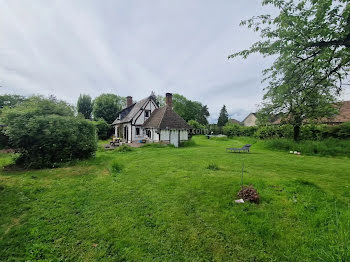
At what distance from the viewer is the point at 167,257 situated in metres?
2.44

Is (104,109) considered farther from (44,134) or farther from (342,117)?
(342,117)

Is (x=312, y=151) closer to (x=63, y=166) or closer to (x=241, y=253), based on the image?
(x=241, y=253)

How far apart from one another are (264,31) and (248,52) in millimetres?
744

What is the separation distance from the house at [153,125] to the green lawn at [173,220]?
11.5 metres

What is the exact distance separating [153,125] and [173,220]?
15089 millimetres

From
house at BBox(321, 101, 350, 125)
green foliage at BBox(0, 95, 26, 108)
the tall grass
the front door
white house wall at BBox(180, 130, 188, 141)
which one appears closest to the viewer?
the tall grass

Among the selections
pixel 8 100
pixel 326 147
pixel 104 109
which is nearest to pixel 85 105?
pixel 104 109

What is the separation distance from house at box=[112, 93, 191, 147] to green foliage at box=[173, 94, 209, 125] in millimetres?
26280

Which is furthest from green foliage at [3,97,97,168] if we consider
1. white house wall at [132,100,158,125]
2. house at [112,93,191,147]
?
white house wall at [132,100,158,125]

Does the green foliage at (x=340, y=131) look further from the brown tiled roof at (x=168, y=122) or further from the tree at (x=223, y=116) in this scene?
the tree at (x=223, y=116)

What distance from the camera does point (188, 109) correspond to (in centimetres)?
5197

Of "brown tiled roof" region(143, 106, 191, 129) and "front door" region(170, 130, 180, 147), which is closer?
"brown tiled roof" region(143, 106, 191, 129)

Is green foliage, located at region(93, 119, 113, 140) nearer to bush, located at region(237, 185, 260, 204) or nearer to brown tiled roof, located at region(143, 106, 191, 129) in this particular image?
brown tiled roof, located at region(143, 106, 191, 129)

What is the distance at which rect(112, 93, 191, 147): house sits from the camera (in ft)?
55.6
